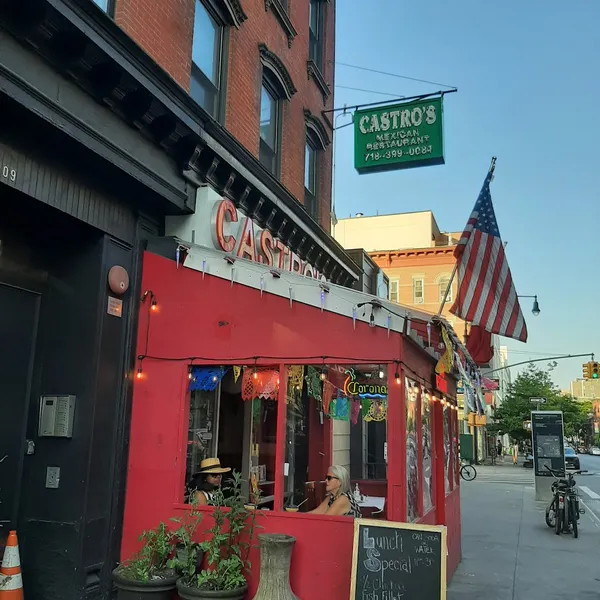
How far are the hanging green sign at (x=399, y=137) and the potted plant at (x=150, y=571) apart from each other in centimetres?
703

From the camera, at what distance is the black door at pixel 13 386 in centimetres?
612

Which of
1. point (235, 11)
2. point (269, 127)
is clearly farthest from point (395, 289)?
point (235, 11)

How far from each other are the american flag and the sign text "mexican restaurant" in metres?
2.38

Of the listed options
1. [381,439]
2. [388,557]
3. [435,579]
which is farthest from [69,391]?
[381,439]

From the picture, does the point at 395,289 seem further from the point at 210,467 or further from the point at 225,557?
the point at 225,557

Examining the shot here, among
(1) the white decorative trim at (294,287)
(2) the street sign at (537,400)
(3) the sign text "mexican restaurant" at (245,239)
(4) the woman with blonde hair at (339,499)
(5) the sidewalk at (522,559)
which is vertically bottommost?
(5) the sidewalk at (522,559)

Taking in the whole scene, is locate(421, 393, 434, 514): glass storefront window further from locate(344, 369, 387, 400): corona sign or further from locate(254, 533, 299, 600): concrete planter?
locate(254, 533, 299, 600): concrete planter

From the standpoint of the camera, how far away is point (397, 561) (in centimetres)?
564

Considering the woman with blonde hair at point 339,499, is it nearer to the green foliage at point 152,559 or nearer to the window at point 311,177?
the green foliage at point 152,559

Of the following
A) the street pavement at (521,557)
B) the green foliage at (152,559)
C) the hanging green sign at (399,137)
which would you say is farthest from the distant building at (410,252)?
the green foliage at (152,559)

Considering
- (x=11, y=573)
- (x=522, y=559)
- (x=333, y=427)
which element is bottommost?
(x=522, y=559)

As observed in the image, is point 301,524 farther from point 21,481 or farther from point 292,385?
point 21,481

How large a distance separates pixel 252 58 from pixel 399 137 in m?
2.85

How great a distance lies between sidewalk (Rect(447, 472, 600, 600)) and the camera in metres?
8.15
